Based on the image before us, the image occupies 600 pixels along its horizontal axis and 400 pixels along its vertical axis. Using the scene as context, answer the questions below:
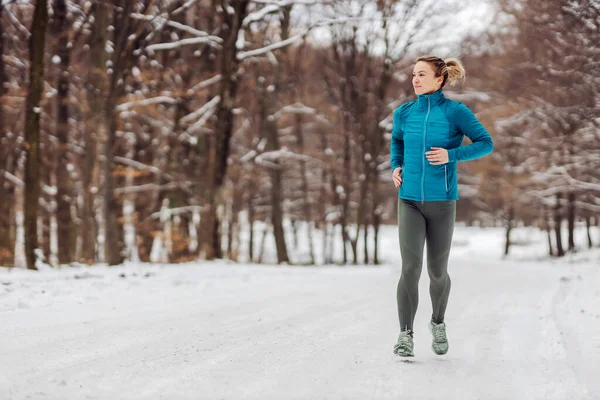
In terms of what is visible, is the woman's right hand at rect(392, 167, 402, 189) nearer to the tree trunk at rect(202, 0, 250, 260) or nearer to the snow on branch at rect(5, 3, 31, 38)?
the tree trunk at rect(202, 0, 250, 260)

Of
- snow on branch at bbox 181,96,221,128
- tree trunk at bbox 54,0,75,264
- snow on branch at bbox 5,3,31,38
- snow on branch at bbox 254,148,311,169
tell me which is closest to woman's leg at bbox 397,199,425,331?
snow on branch at bbox 181,96,221,128

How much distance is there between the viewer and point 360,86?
20688 millimetres

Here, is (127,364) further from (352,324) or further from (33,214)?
(33,214)

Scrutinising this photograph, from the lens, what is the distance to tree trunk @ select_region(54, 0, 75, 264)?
15453mm

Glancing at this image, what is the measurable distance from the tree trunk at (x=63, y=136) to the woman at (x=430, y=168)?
Result: 12.8 m

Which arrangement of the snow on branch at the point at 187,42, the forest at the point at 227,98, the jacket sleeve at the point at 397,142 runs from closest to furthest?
the jacket sleeve at the point at 397,142 < the snow on branch at the point at 187,42 < the forest at the point at 227,98

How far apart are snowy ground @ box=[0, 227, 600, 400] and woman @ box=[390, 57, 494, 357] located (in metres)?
0.55

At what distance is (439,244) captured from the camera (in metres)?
3.94

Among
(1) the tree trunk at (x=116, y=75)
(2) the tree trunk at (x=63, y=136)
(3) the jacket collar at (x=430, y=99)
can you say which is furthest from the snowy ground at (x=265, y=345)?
(2) the tree trunk at (x=63, y=136)

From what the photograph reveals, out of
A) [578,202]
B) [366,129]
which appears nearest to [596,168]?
[578,202]

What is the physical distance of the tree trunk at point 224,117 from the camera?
516 inches

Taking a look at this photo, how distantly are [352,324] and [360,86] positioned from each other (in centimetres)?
1639

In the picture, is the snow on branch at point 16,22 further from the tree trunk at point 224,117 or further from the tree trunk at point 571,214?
the tree trunk at point 571,214

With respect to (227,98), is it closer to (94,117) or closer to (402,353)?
(94,117)
